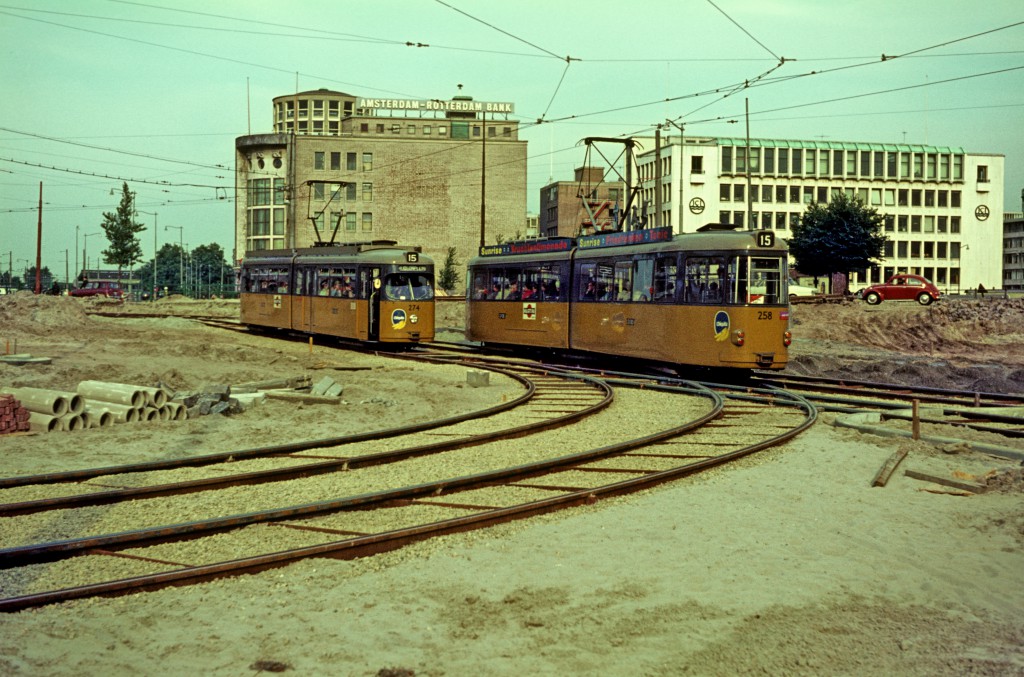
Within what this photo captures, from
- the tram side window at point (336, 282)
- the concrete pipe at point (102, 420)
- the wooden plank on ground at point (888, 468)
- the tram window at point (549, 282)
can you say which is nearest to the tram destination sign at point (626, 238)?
the tram window at point (549, 282)

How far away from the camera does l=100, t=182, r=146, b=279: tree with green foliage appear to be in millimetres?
77375

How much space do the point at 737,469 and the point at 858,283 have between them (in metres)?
83.3

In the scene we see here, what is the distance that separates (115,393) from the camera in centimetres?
1469

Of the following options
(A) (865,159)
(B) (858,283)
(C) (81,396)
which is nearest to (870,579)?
(C) (81,396)

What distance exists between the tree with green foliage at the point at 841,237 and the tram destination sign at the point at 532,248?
151 feet

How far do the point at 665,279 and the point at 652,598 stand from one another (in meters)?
14.8

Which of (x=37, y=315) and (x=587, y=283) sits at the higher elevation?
(x=587, y=283)

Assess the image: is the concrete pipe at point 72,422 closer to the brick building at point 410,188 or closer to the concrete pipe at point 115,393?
the concrete pipe at point 115,393

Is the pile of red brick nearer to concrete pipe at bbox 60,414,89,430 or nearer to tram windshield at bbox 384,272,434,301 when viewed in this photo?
concrete pipe at bbox 60,414,89,430

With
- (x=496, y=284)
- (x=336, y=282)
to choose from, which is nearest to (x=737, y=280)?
(x=496, y=284)

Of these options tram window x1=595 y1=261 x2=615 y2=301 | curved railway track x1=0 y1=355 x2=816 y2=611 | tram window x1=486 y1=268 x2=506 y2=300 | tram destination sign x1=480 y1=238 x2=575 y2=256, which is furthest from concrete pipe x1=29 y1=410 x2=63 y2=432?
tram window x1=486 y1=268 x2=506 y2=300

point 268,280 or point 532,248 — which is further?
point 268,280

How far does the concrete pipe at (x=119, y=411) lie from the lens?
46.7 feet

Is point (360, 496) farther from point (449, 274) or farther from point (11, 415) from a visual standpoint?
point (449, 274)
